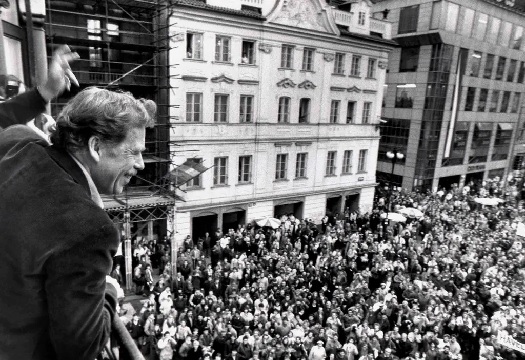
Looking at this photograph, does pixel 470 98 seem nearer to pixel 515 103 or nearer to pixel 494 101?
pixel 494 101

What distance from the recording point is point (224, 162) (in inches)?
912

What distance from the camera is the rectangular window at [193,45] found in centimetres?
2050

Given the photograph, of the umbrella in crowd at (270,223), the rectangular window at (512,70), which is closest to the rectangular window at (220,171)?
the umbrella in crowd at (270,223)

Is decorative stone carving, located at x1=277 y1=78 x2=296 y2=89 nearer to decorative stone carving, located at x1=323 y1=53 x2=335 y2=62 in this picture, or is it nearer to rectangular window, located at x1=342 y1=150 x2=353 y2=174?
decorative stone carving, located at x1=323 y1=53 x2=335 y2=62

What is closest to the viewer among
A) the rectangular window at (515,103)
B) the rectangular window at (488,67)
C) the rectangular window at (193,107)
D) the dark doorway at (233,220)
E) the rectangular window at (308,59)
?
the rectangular window at (193,107)

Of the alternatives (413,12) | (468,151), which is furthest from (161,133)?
(468,151)

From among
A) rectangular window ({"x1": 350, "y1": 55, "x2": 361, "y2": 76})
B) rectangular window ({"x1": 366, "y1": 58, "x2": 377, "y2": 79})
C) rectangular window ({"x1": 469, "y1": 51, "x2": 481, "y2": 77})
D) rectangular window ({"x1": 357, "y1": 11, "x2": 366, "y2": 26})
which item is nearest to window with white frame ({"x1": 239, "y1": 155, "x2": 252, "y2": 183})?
rectangular window ({"x1": 350, "y1": 55, "x2": 361, "y2": 76})

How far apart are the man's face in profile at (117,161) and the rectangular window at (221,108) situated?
20725 mm

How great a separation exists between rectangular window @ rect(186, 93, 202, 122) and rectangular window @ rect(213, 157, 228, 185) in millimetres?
2699

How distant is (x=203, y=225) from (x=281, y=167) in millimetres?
6279

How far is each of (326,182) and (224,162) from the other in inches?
327

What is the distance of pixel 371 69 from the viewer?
95.1 feet

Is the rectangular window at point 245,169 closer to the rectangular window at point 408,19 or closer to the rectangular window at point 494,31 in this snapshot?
the rectangular window at point 408,19

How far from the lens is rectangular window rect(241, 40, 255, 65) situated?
893 inches
